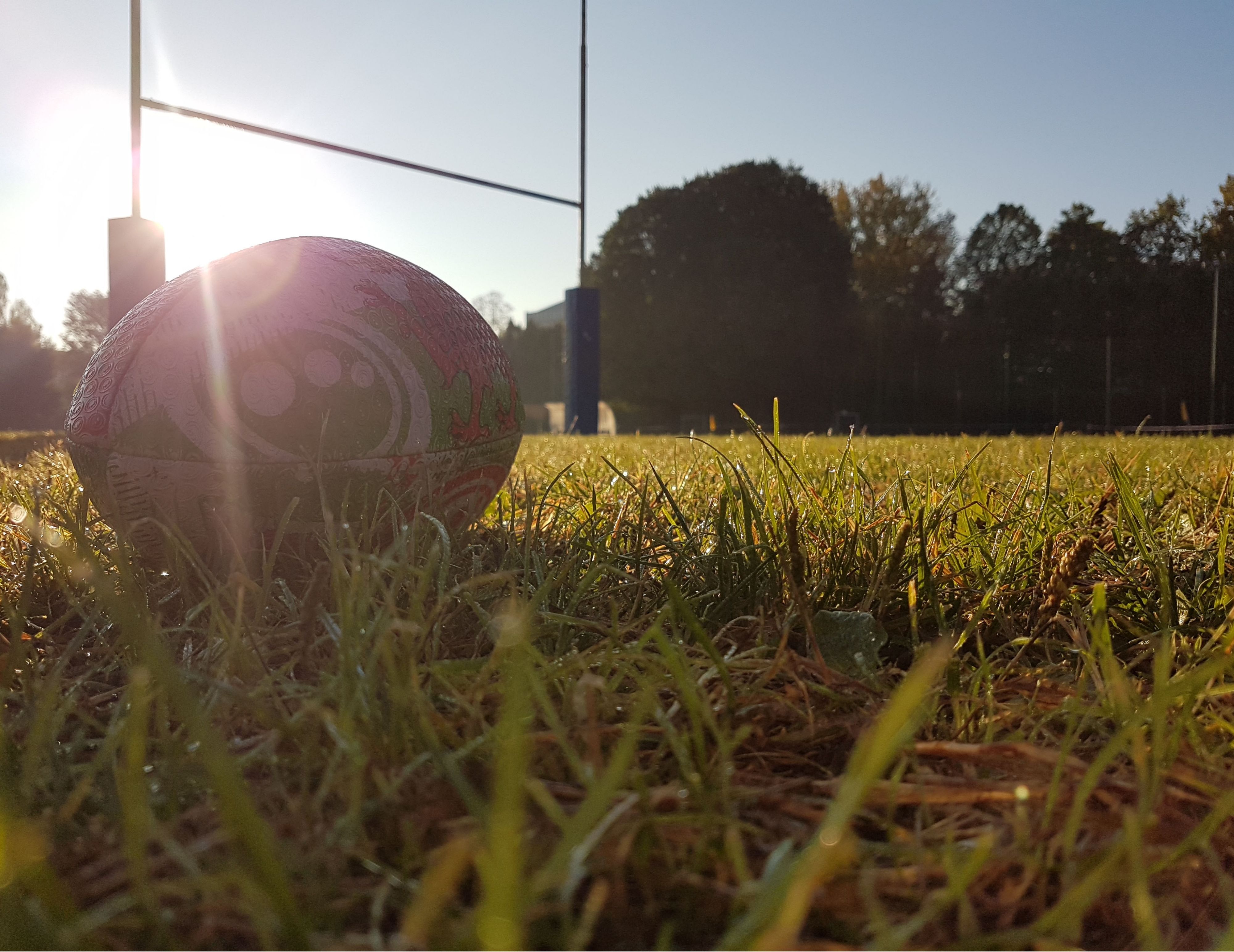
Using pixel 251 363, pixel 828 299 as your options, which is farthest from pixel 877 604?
pixel 828 299

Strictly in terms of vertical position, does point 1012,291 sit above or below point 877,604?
above

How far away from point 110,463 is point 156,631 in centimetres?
93

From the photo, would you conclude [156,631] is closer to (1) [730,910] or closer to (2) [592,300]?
(1) [730,910]

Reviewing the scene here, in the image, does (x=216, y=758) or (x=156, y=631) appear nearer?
(x=216, y=758)

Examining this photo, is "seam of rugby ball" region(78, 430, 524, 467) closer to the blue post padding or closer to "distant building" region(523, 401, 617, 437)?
the blue post padding

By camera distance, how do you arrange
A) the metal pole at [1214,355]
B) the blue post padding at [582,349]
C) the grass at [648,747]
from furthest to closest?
1. the metal pole at [1214,355]
2. the blue post padding at [582,349]
3. the grass at [648,747]

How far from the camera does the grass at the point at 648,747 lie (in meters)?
0.64

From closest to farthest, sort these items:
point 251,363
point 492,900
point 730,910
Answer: point 492,900
point 730,910
point 251,363

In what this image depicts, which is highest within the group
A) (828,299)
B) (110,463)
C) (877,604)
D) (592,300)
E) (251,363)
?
(828,299)

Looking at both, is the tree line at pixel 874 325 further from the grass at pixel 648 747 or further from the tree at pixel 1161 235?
the grass at pixel 648 747

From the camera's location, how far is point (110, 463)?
6.27 ft

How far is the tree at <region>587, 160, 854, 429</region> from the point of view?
28.8 meters

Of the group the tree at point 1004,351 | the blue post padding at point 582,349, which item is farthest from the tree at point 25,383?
the tree at point 1004,351

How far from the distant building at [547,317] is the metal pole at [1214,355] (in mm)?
35594
